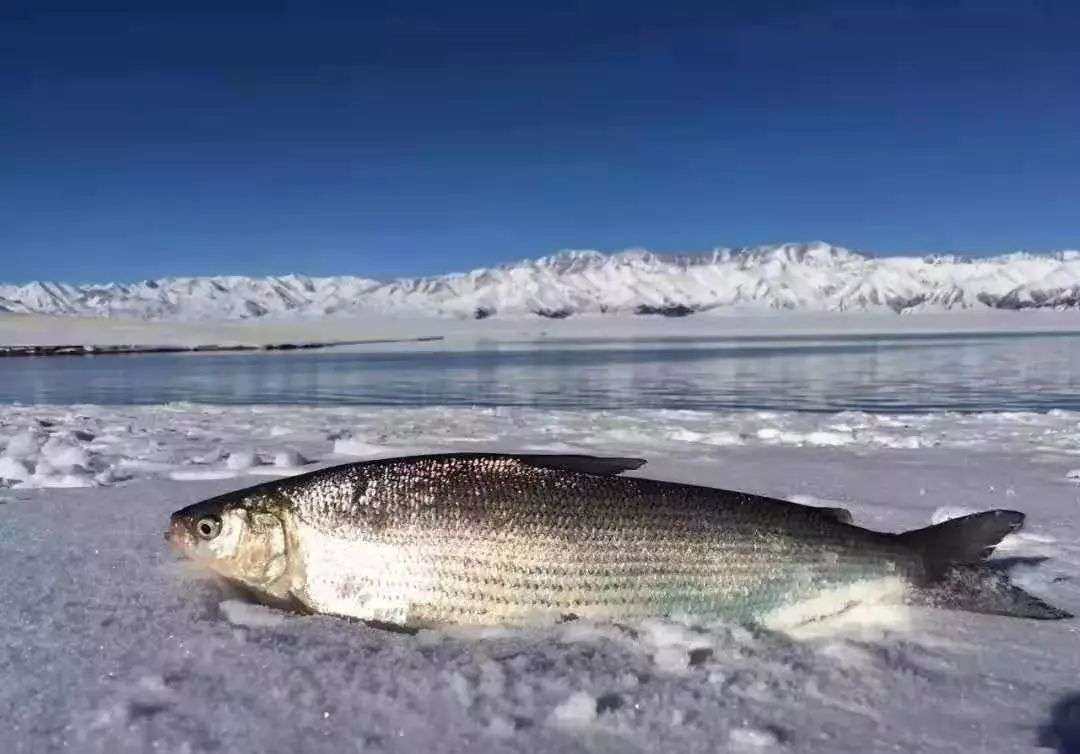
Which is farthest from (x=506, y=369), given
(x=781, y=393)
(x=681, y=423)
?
(x=681, y=423)

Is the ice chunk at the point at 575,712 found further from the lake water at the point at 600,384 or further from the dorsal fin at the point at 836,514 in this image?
the lake water at the point at 600,384

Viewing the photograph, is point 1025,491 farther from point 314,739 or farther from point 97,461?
point 97,461

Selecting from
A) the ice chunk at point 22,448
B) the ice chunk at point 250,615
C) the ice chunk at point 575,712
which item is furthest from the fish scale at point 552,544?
the ice chunk at point 22,448

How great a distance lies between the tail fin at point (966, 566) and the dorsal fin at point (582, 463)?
94cm

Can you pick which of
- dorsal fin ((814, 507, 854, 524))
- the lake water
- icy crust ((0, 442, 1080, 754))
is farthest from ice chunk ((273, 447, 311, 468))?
the lake water

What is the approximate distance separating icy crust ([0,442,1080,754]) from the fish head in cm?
12

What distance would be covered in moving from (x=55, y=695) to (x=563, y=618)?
4.41 ft

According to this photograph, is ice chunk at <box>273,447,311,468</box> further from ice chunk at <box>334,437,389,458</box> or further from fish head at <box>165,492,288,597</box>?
fish head at <box>165,492,288,597</box>

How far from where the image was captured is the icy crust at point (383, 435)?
259 inches

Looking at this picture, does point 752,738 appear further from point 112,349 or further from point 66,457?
point 112,349

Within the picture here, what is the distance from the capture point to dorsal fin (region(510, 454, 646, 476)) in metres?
2.83

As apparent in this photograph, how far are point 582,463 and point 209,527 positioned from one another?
3.81 feet

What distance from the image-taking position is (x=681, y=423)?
11273 mm

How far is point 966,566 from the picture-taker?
288cm
